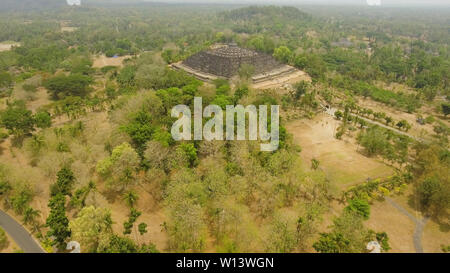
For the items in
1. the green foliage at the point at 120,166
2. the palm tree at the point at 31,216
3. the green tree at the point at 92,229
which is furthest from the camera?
the green foliage at the point at 120,166

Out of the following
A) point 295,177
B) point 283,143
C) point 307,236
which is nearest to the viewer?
point 307,236

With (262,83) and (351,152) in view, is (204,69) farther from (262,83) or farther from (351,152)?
(351,152)

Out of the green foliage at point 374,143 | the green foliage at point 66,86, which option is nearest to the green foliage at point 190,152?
the green foliage at point 374,143

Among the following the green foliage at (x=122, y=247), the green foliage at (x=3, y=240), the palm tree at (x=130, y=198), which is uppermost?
the palm tree at (x=130, y=198)

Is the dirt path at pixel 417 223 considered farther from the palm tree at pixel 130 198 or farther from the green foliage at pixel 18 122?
the green foliage at pixel 18 122

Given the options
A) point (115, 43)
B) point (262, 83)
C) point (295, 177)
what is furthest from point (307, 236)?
point (115, 43)

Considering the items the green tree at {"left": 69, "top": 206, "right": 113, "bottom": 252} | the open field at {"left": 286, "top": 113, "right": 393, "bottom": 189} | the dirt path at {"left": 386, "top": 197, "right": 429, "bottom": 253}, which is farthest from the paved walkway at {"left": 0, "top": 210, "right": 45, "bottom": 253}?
the dirt path at {"left": 386, "top": 197, "right": 429, "bottom": 253}
